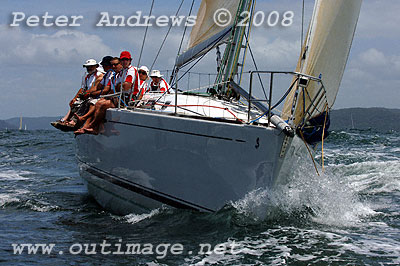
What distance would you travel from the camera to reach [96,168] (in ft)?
24.7

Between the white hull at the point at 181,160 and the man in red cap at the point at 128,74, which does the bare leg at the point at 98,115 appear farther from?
the man in red cap at the point at 128,74

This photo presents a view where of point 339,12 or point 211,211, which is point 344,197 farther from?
point 339,12

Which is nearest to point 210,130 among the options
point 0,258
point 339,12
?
point 339,12

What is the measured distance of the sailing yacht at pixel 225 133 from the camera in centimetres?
504

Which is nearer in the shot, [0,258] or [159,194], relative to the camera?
[0,258]

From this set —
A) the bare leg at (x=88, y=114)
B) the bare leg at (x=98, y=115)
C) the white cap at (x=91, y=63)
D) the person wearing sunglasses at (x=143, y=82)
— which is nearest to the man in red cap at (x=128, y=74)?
the person wearing sunglasses at (x=143, y=82)

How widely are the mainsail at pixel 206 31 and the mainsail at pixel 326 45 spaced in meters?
1.77

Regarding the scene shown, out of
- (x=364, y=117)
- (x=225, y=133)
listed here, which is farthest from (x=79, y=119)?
(x=364, y=117)

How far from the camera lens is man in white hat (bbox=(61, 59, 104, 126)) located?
7.94m

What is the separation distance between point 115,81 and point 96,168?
1.36m

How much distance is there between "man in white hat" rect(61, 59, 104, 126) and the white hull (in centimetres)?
88

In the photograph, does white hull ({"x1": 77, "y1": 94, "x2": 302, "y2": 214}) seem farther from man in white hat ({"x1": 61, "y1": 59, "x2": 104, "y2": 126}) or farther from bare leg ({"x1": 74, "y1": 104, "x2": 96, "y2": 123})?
man in white hat ({"x1": 61, "y1": 59, "x2": 104, "y2": 126})

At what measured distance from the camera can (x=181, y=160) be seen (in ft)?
18.5

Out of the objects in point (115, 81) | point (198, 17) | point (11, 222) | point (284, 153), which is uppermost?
point (198, 17)
